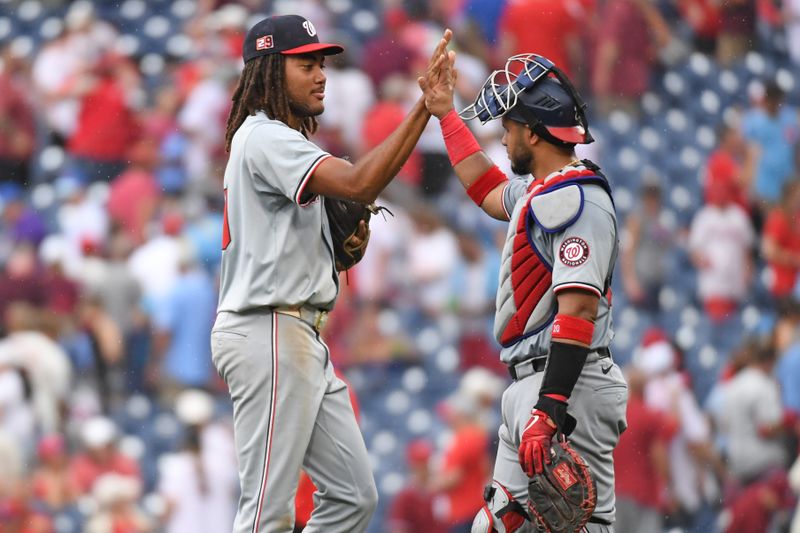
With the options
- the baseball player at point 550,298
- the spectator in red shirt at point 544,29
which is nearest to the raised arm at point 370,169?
the baseball player at point 550,298

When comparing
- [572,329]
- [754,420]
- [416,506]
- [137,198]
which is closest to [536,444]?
[572,329]

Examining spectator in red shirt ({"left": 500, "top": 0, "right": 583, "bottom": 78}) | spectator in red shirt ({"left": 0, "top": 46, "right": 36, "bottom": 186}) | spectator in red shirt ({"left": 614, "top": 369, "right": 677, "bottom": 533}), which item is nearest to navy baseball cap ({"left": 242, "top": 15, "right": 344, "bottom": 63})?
spectator in red shirt ({"left": 614, "top": 369, "right": 677, "bottom": 533})

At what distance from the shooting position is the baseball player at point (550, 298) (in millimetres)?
4320

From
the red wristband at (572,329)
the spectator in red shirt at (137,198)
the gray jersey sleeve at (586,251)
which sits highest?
the spectator in red shirt at (137,198)

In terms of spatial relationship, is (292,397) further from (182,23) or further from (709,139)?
(182,23)

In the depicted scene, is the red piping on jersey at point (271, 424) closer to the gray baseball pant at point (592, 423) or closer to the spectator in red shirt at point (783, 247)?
the gray baseball pant at point (592, 423)

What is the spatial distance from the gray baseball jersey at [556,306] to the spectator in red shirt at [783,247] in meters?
6.07

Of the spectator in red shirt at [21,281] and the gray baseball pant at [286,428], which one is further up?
the spectator in red shirt at [21,281]

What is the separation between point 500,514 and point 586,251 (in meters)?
0.86

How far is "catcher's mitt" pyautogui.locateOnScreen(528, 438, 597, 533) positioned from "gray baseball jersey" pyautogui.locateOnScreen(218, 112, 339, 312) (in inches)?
34.3

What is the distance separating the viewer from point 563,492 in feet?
13.7

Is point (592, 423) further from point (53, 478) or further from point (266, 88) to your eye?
point (53, 478)

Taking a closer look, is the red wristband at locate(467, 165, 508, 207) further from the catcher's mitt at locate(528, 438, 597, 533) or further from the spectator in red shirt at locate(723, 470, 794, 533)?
the spectator in red shirt at locate(723, 470, 794, 533)

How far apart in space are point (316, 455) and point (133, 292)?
6.06 m
